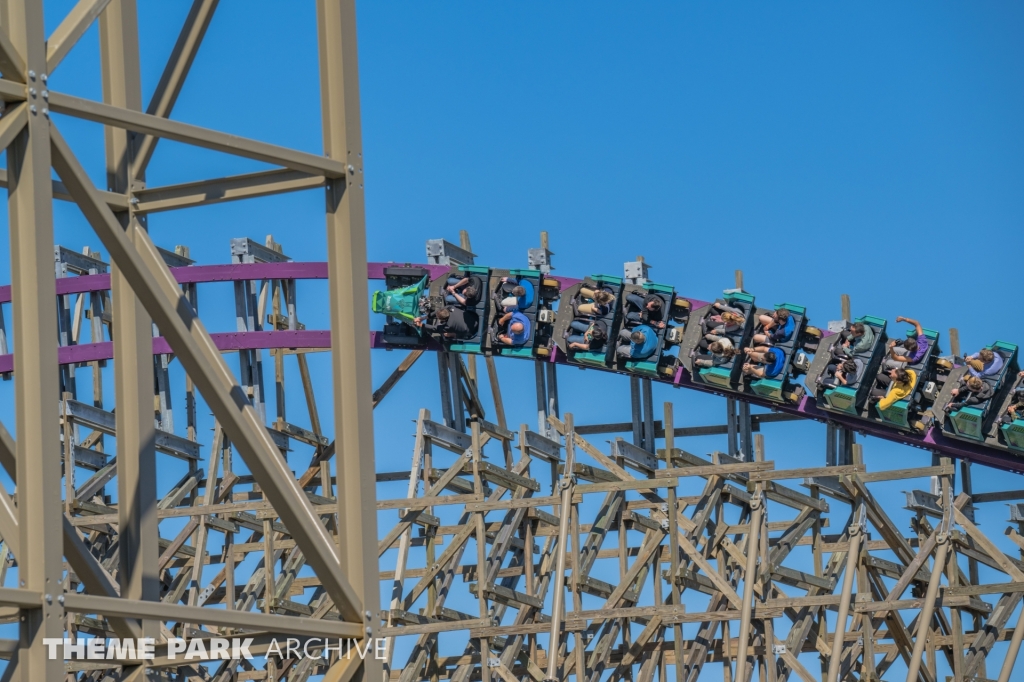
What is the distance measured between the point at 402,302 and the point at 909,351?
5610mm

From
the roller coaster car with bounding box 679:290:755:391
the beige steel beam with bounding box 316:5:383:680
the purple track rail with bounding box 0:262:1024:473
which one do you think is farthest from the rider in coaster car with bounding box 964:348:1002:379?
the beige steel beam with bounding box 316:5:383:680

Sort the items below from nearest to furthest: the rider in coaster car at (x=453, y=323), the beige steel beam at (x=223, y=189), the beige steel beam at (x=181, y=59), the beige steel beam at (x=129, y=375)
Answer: the beige steel beam at (x=129, y=375) → the beige steel beam at (x=223, y=189) → the beige steel beam at (x=181, y=59) → the rider in coaster car at (x=453, y=323)

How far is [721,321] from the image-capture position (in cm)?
1769

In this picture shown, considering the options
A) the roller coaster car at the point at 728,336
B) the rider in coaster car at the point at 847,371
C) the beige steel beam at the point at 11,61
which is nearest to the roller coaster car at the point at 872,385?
the rider in coaster car at the point at 847,371

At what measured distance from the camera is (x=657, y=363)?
1802 centimetres

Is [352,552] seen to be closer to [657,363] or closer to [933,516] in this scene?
[933,516]

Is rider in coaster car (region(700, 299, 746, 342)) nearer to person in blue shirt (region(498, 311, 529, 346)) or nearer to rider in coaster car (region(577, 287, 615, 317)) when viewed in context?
rider in coaster car (region(577, 287, 615, 317))

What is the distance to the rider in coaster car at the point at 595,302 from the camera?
59.1ft

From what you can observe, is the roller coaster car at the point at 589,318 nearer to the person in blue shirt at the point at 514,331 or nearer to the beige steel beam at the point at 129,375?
the person in blue shirt at the point at 514,331

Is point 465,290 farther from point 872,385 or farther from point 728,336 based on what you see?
point 872,385

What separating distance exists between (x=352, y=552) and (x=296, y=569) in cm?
999

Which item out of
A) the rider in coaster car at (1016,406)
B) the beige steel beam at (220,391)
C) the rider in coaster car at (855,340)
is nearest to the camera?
the beige steel beam at (220,391)

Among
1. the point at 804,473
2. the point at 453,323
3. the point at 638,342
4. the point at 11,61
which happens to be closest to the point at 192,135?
the point at 11,61

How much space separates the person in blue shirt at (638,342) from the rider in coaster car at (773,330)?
1174 mm
